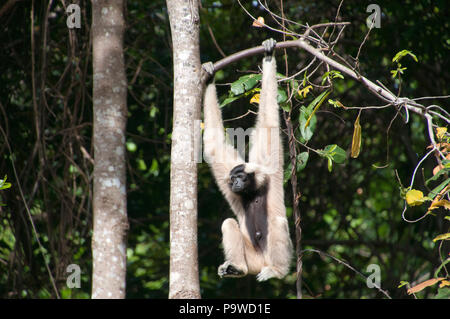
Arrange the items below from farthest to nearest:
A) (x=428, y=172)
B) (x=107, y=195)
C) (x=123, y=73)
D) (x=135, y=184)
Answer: (x=428, y=172)
(x=135, y=184)
(x=123, y=73)
(x=107, y=195)

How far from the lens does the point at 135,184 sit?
891 centimetres

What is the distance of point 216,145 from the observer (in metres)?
6.42

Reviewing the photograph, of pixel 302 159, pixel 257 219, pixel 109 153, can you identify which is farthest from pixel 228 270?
pixel 109 153

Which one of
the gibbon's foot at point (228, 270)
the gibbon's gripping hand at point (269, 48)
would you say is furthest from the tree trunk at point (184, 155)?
the gibbon's foot at point (228, 270)

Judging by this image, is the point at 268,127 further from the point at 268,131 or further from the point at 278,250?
the point at 278,250

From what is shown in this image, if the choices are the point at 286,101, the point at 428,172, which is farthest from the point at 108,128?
the point at 428,172

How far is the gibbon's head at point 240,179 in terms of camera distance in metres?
6.18

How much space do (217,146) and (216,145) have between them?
0.07 ft

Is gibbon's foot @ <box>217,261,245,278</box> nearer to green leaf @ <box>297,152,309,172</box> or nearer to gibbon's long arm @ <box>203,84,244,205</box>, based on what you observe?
gibbon's long arm @ <box>203,84,244,205</box>

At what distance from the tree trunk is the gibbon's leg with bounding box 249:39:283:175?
36.6 inches

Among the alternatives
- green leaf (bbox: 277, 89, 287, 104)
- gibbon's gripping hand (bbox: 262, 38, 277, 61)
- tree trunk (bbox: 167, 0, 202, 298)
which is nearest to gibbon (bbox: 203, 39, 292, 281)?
green leaf (bbox: 277, 89, 287, 104)

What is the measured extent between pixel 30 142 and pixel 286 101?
4626mm

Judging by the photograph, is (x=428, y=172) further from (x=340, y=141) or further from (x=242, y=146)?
(x=242, y=146)

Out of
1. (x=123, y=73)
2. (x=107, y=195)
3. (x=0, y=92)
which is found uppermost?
(x=0, y=92)
